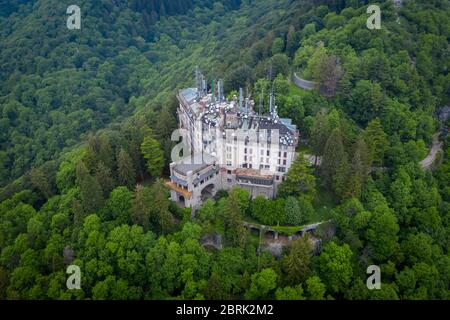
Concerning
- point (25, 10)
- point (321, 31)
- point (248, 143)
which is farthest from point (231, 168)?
point (25, 10)

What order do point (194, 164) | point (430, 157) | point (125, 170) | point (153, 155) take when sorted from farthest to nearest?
1. point (430, 157)
2. point (153, 155)
3. point (125, 170)
4. point (194, 164)

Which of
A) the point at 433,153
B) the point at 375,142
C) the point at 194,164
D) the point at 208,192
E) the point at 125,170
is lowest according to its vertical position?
the point at 433,153

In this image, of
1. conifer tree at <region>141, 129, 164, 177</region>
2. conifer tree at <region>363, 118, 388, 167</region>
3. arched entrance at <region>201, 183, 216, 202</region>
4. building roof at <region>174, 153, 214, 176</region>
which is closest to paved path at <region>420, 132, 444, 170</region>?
conifer tree at <region>363, 118, 388, 167</region>

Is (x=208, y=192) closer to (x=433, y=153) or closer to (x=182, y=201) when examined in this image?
(x=182, y=201)

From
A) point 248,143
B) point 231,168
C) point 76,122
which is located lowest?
point 76,122

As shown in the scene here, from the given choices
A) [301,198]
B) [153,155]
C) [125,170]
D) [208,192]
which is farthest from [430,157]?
[125,170]

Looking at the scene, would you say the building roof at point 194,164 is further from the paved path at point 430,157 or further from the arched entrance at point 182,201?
the paved path at point 430,157

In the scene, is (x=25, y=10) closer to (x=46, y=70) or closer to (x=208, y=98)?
(x=46, y=70)
